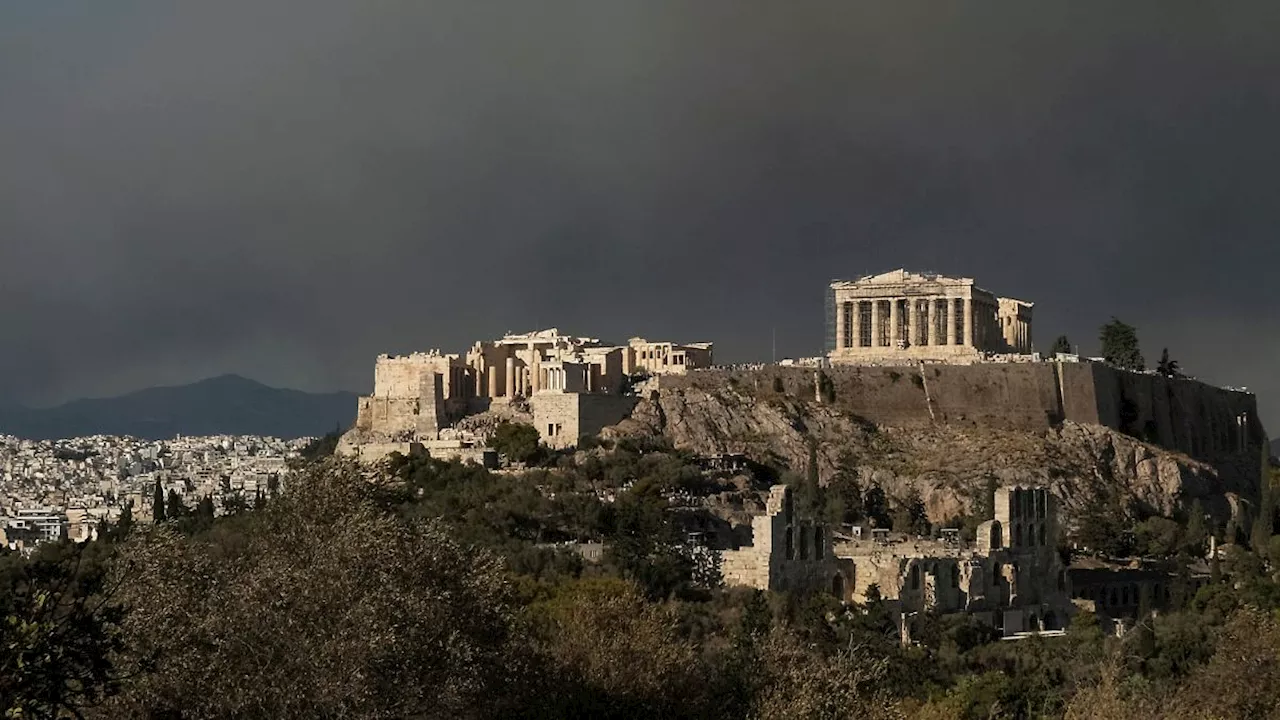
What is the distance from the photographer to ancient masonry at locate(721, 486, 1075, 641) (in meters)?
60.2

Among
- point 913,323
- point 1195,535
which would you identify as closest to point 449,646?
point 1195,535

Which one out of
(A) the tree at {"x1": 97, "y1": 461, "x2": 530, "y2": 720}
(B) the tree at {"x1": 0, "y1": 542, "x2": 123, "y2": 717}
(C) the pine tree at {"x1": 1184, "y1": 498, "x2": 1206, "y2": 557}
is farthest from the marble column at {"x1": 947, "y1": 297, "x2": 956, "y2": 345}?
(B) the tree at {"x1": 0, "y1": 542, "x2": 123, "y2": 717}

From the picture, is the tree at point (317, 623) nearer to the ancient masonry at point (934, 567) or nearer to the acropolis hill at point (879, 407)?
the ancient masonry at point (934, 567)

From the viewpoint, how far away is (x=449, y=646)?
1232 inches

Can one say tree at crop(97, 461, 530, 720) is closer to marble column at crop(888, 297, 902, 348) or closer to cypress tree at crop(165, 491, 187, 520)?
cypress tree at crop(165, 491, 187, 520)

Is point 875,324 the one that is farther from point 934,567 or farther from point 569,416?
point 934,567

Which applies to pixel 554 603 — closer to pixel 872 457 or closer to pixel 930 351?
pixel 872 457

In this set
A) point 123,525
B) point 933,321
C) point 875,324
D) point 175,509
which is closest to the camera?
point 123,525

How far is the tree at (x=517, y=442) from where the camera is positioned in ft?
245

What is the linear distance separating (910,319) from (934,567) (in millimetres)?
33224

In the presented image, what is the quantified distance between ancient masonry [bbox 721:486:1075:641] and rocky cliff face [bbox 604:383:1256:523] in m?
10.4

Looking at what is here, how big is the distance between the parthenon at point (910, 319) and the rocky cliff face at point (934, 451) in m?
6.93

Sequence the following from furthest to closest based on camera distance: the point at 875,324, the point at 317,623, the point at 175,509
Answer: the point at 875,324 → the point at 175,509 → the point at 317,623

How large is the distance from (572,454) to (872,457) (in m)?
11.9
